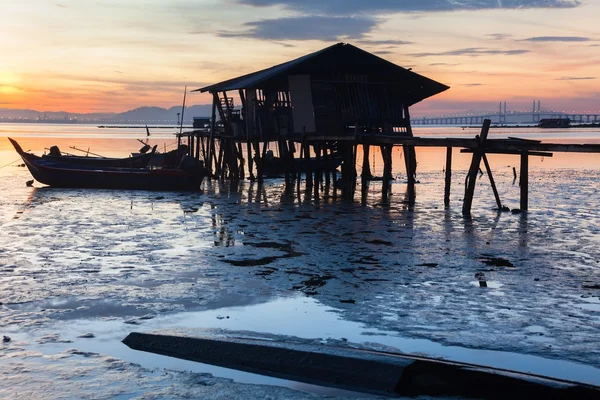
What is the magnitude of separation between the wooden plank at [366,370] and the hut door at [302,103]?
1974cm

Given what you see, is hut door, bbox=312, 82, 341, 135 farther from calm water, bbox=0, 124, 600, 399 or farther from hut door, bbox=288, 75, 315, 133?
calm water, bbox=0, 124, 600, 399

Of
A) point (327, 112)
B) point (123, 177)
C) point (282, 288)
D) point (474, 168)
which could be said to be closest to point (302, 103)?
point (327, 112)

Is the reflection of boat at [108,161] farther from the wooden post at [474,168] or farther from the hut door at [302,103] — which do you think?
the wooden post at [474,168]

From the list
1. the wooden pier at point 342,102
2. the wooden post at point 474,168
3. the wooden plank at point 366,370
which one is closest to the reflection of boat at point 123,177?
the wooden pier at point 342,102

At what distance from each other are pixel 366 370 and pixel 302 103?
69.5ft

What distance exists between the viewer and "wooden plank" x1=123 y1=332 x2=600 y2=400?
525 cm

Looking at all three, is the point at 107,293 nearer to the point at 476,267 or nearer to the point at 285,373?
the point at 285,373

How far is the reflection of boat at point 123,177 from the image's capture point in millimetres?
25688

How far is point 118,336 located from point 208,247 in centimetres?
581

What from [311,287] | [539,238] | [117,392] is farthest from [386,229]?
[117,392]

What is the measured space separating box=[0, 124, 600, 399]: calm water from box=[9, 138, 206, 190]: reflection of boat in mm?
6459

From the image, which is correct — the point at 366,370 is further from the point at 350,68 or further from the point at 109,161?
the point at 109,161

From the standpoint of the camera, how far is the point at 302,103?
26328 millimetres

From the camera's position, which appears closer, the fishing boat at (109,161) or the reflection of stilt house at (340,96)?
the reflection of stilt house at (340,96)
